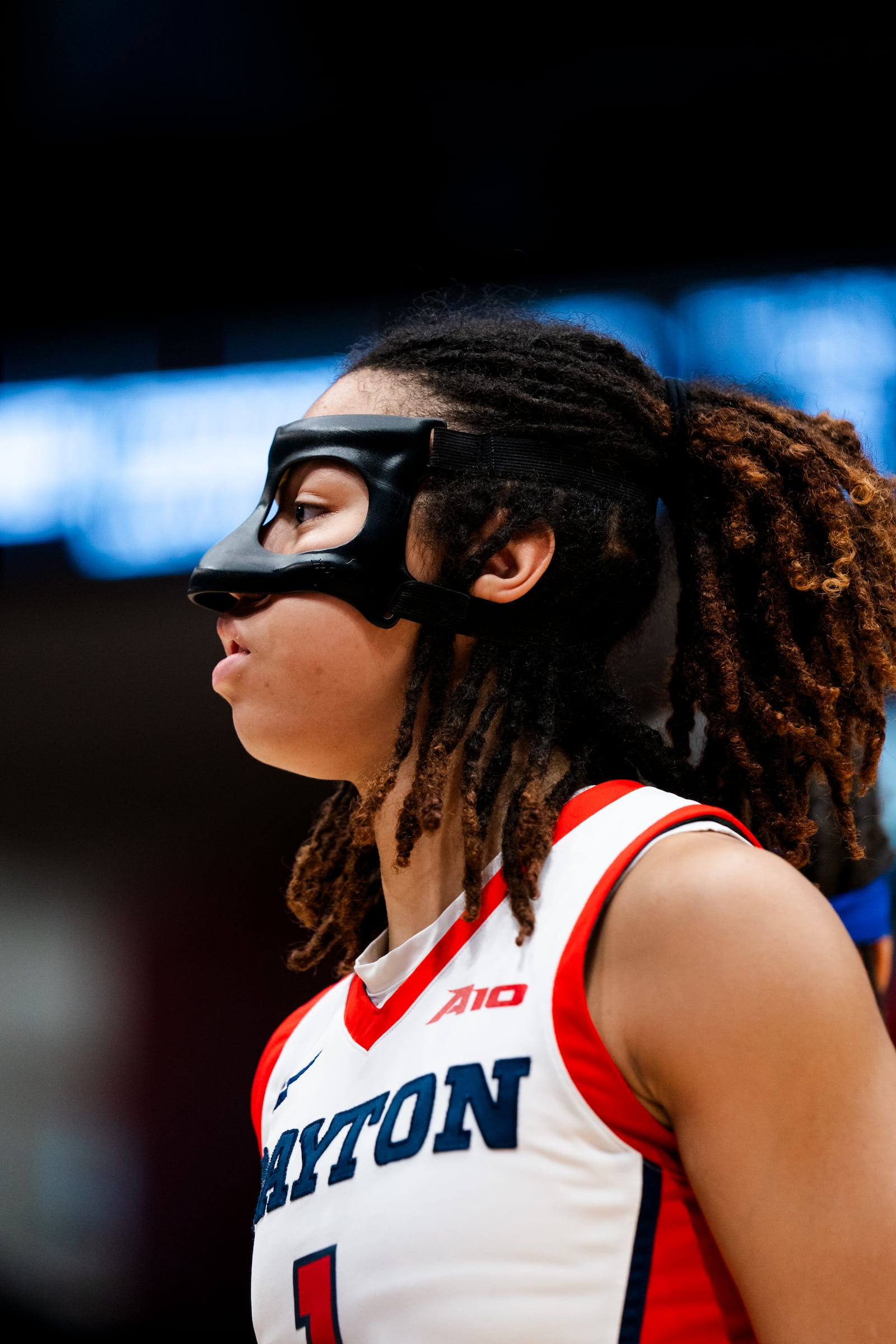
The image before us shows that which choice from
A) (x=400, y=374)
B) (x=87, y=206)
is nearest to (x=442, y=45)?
(x=87, y=206)

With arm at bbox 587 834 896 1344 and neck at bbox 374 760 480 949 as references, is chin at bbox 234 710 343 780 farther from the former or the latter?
arm at bbox 587 834 896 1344

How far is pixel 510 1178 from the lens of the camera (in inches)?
30.7

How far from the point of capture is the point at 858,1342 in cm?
69

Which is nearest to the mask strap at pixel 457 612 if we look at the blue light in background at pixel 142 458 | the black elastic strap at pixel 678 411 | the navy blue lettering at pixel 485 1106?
the black elastic strap at pixel 678 411

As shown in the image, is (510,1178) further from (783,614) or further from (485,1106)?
(783,614)

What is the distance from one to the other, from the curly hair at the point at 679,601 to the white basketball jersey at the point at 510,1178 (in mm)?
116

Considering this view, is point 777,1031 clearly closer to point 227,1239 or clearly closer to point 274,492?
point 274,492

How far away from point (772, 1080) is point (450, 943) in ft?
1.08

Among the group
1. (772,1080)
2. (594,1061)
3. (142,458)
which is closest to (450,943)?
(594,1061)

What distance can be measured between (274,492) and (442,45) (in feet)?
4.12

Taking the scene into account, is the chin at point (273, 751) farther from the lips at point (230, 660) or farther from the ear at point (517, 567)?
the ear at point (517, 567)

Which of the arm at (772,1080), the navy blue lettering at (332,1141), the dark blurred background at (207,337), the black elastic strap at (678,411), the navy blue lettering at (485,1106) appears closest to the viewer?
the arm at (772,1080)

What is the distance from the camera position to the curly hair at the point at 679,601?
3.38 feet

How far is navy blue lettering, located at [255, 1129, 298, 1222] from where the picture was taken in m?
0.97
